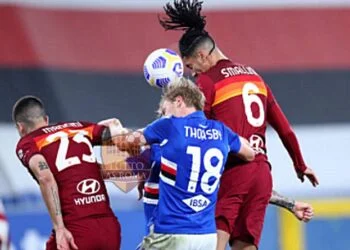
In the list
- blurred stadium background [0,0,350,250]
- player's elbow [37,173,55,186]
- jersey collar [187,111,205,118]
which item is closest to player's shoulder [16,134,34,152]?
player's elbow [37,173,55,186]

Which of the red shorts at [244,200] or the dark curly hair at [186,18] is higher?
the dark curly hair at [186,18]

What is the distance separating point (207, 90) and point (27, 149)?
3.56ft

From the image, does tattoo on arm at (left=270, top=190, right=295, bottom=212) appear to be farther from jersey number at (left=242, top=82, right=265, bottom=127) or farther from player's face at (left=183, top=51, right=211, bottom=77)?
player's face at (left=183, top=51, right=211, bottom=77)

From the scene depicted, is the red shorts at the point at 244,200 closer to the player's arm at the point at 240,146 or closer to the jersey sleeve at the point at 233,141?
the player's arm at the point at 240,146

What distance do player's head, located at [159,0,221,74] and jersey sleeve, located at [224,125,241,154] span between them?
0.67 meters

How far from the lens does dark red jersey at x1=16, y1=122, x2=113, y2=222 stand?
27.2 ft

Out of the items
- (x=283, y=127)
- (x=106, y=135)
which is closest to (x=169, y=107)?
(x=106, y=135)

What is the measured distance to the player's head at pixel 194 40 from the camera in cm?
842

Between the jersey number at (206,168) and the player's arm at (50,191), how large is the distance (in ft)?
3.06

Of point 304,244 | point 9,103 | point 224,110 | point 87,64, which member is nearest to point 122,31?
point 87,64

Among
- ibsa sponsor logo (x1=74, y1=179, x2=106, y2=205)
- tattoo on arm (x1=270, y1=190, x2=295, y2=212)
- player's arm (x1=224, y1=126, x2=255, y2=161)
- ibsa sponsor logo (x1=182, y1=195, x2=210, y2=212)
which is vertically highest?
player's arm (x1=224, y1=126, x2=255, y2=161)

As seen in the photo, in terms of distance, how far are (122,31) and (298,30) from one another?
7.24 feet

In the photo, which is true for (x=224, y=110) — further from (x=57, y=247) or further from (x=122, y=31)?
(x=122, y=31)
